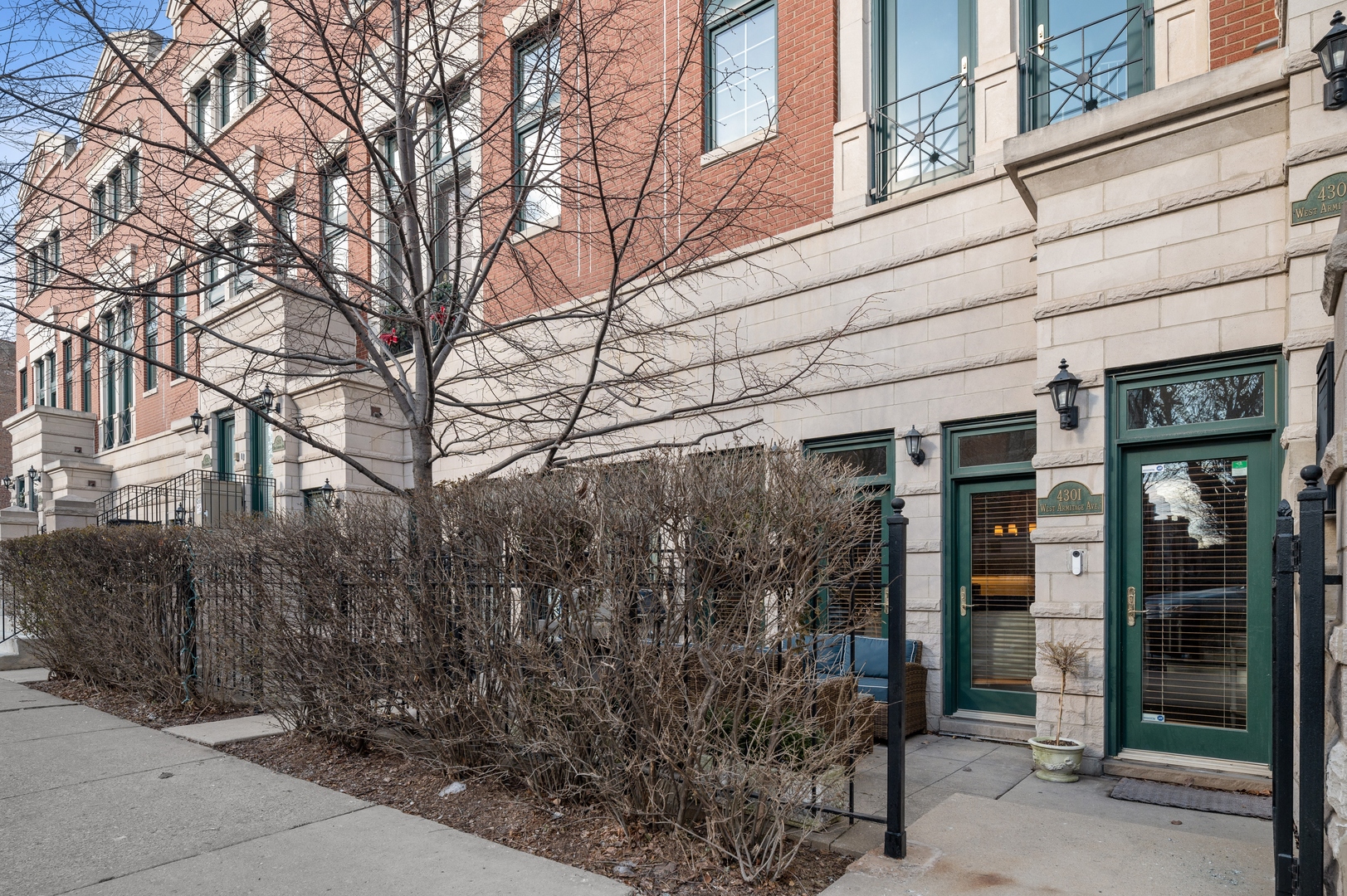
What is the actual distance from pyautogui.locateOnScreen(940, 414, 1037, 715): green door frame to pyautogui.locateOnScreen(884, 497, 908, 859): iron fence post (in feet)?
12.9

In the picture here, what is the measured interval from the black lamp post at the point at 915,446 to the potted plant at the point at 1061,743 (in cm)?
215

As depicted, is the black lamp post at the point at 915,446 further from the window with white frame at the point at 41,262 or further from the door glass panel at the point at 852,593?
the window with white frame at the point at 41,262

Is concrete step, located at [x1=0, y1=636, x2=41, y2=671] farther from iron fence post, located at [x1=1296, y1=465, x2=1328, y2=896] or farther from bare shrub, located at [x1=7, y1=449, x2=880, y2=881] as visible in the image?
iron fence post, located at [x1=1296, y1=465, x2=1328, y2=896]

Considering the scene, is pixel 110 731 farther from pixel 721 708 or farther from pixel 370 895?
pixel 721 708

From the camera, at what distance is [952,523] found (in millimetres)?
8555

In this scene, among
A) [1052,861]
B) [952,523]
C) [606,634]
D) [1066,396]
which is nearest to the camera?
[1052,861]

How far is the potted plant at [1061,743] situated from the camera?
658cm

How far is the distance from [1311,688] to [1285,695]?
0.35 metres

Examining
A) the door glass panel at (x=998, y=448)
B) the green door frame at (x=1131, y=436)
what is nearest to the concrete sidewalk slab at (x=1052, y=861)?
the green door frame at (x=1131, y=436)

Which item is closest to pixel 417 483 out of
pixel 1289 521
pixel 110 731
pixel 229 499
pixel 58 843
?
pixel 58 843

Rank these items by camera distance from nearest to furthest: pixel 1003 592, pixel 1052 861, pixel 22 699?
pixel 1052 861 < pixel 1003 592 < pixel 22 699

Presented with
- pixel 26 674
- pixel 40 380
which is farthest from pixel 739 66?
pixel 40 380

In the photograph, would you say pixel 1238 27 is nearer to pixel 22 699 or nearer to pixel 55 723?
pixel 55 723

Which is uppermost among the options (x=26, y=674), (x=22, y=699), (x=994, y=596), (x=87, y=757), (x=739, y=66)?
(x=739, y=66)
